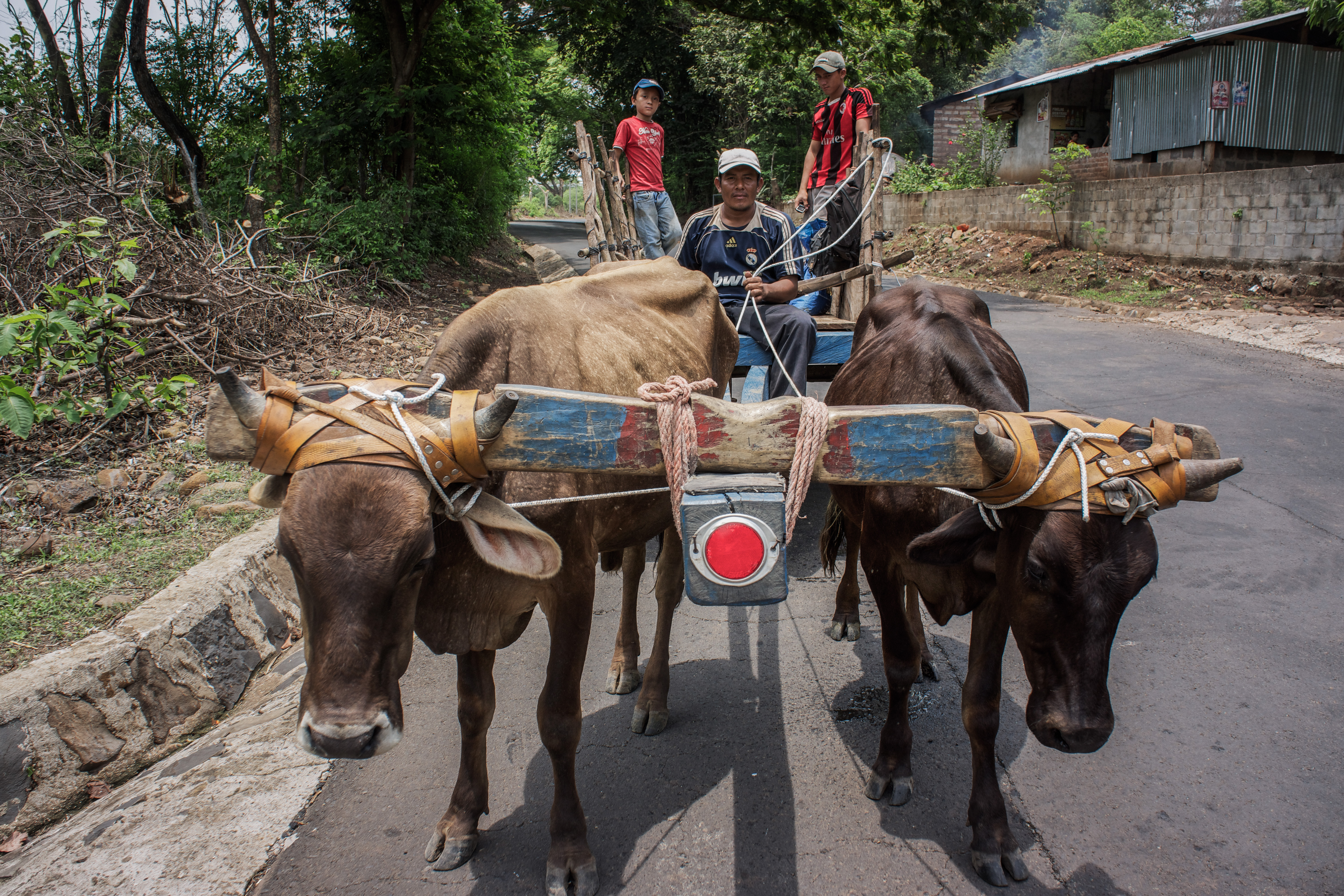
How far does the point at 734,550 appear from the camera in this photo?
173 cm

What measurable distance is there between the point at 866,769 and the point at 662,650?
2.90 ft

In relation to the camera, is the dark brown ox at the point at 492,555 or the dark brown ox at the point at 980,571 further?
the dark brown ox at the point at 980,571

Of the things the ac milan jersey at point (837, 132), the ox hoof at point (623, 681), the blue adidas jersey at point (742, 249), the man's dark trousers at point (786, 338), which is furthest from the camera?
the ac milan jersey at point (837, 132)

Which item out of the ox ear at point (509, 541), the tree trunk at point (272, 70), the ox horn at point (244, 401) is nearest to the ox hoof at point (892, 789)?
the ox ear at point (509, 541)

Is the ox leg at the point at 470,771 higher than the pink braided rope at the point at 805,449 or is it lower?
lower

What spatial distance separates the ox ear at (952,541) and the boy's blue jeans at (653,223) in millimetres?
5740

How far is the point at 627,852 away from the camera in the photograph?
258 cm

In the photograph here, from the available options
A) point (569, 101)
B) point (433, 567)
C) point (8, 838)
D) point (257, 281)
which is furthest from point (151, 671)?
point (569, 101)

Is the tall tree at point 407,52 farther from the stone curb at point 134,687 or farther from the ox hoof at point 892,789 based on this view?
the ox hoof at point 892,789

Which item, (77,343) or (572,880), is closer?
(572,880)

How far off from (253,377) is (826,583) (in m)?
4.30

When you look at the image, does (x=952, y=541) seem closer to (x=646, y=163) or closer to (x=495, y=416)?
(x=495, y=416)

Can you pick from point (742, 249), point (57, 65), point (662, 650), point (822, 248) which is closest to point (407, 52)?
point (57, 65)

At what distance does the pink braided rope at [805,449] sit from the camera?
1.81 meters
